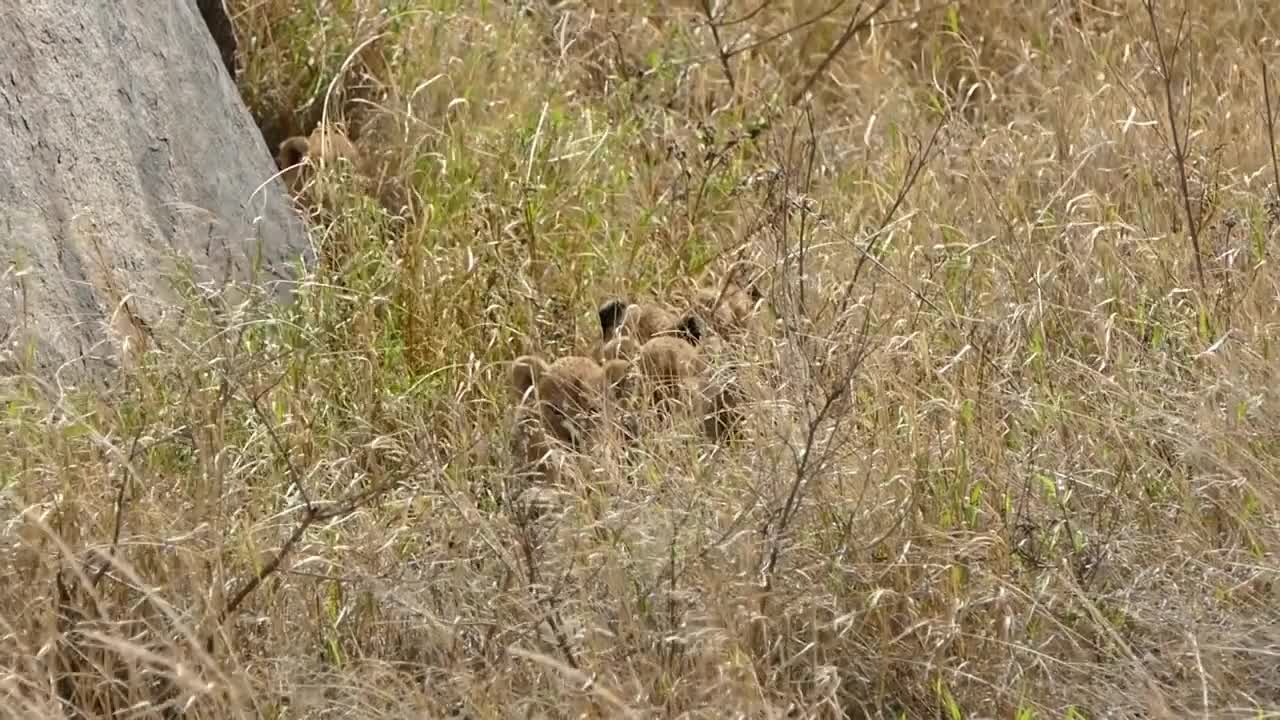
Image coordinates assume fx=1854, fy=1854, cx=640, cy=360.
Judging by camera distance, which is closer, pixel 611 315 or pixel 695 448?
pixel 695 448

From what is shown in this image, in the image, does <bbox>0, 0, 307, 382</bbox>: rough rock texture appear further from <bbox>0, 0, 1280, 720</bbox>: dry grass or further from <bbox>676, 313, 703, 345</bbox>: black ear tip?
<bbox>676, 313, 703, 345</bbox>: black ear tip

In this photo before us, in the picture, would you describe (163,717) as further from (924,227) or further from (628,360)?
(924,227)

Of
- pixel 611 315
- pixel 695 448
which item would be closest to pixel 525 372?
pixel 611 315

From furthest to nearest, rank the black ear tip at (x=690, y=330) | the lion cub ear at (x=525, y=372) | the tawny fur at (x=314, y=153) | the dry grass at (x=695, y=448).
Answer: the tawny fur at (x=314, y=153) < the black ear tip at (x=690, y=330) < the lion cub ear at (x=525, y=372) < the dry grass at (x=695, y=448)

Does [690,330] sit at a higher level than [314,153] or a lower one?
lower

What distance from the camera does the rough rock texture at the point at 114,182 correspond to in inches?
149

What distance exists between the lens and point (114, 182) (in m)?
4.09

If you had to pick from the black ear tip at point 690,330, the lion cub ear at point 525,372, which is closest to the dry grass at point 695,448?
the lion cub ear at point 525,372

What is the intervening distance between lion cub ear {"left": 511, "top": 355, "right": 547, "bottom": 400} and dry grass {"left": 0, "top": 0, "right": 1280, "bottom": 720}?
0.08 m

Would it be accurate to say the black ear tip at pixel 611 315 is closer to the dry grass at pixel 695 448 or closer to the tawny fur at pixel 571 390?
the dry grass at pixel 695 448

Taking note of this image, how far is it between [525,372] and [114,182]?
1.00 m

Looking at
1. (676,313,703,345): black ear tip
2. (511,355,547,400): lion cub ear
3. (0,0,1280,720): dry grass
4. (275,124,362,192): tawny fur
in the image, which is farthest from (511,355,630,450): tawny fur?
(275,124,362,192): tawny fur

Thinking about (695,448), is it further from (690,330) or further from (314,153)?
(314,153)

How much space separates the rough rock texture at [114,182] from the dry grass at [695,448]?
0.51 feet
